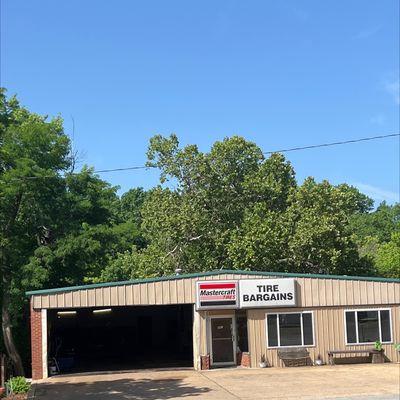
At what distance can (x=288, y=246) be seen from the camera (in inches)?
1347

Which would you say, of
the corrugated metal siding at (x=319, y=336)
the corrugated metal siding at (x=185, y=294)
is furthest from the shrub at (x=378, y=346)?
the corrugated metal siding at (x=185, y=294)

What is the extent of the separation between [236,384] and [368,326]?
7993mm

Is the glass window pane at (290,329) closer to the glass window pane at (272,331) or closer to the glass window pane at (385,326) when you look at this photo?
the glass window pane at (272,331)

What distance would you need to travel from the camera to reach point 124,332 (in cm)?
3756

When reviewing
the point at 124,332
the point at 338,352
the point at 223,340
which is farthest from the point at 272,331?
the point at 124,332

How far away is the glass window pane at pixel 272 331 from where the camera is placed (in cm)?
2323

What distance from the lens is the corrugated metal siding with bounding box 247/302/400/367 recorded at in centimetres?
2306

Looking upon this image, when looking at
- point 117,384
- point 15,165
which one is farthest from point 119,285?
point 15,165

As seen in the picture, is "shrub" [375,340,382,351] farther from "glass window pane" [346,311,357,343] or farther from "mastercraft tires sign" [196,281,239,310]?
"mastercraft tires sign" [196,281,239,310]

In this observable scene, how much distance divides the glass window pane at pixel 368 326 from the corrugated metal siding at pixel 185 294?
0.50m

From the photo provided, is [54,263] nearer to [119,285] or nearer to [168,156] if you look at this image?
[119,285]

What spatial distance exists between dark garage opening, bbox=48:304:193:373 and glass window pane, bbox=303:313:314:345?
929 centimetres

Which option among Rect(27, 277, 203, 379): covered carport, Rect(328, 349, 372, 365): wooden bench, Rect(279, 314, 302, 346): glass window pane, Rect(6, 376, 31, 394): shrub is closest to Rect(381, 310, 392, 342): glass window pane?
Rect(328, 349, 372, 365): wooden bench

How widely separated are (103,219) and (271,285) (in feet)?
41.7
